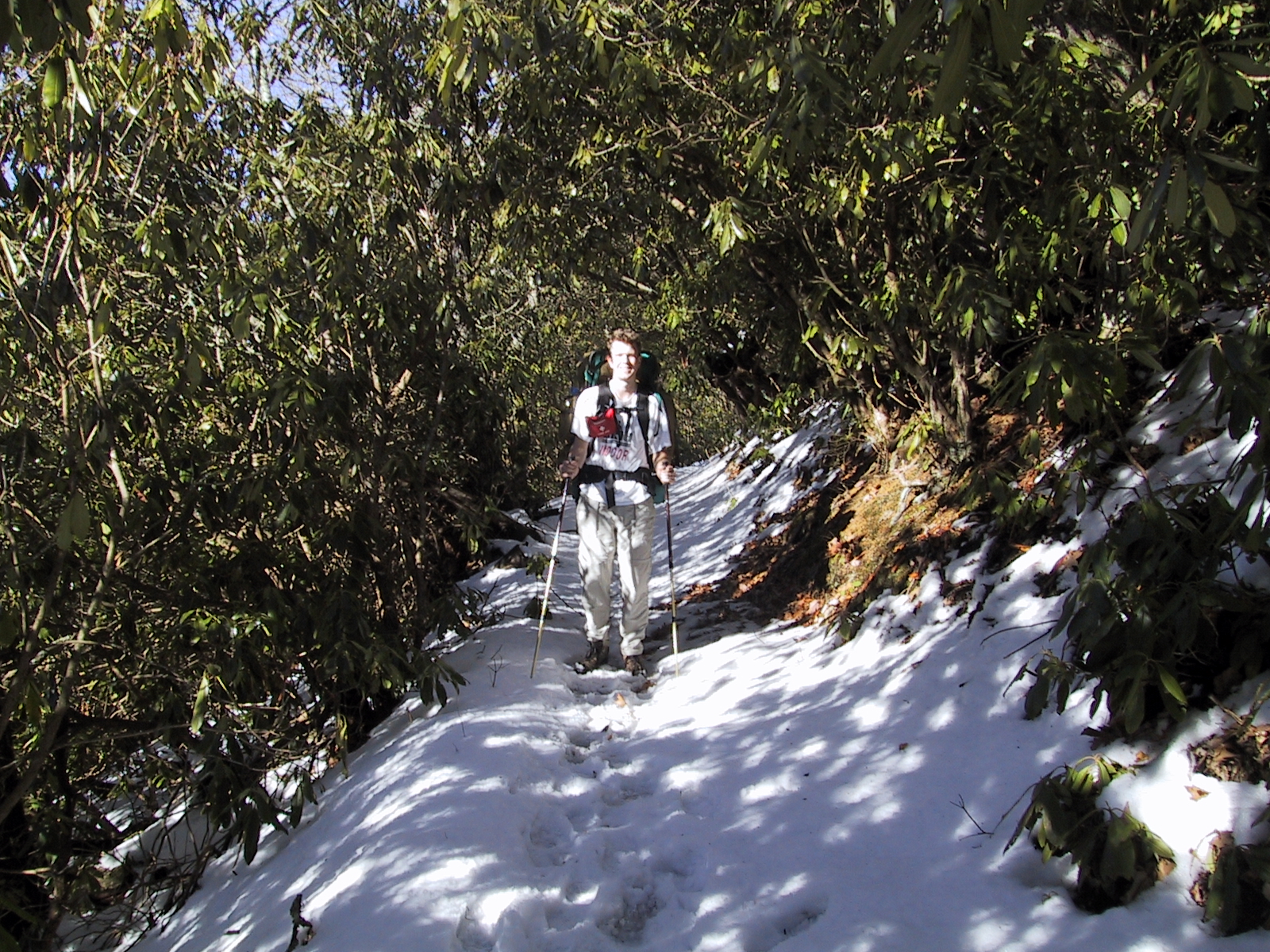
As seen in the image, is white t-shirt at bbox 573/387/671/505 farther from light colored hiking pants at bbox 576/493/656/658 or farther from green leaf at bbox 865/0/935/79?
green leaf at bbox 865/0/935/79

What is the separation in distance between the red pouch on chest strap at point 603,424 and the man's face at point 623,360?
0.27m

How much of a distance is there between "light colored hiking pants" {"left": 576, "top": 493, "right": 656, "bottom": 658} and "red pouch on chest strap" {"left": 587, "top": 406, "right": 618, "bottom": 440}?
1.51 feet

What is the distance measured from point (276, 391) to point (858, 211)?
331 centimetres

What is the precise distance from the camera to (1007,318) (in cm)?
582

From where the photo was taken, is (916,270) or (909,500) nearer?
(916,270)

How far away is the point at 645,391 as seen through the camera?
611cm

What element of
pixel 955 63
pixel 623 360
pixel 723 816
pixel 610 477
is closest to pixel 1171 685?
pixel 723 816

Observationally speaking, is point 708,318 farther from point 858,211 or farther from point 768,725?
point 768,725

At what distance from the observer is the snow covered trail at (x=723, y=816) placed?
118 inches

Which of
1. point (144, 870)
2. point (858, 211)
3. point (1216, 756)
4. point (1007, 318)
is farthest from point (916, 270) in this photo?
point (144, 870)

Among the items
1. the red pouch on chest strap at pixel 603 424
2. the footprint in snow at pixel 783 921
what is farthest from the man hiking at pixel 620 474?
A: the footprint in snow at pixel 783 921

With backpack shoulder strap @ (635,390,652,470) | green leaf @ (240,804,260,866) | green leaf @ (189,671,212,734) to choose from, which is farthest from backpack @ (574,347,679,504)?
green leaf @ (240,804,260,866)

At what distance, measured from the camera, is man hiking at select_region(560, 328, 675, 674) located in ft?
19.3

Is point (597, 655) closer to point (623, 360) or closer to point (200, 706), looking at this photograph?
point (623, 360)
